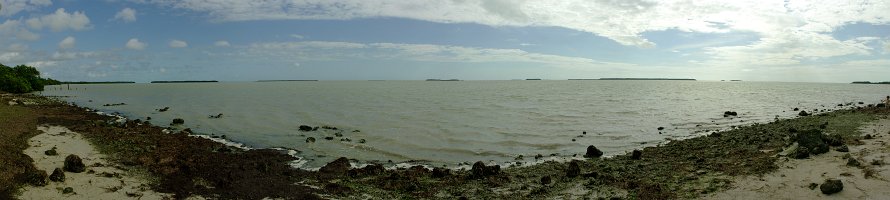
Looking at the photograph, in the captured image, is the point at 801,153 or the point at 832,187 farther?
the point at 801,153

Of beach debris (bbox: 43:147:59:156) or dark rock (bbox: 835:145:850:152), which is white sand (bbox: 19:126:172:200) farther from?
dark rock (bbox: 835:145:850:152)

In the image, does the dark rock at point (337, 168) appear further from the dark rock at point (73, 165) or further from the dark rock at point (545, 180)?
the dark rock at point (73, 165)

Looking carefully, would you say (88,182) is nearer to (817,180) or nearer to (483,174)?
(483,174)

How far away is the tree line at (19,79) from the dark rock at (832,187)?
92.6 m

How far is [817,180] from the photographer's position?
11859 mm

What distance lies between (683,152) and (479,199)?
10.5 m

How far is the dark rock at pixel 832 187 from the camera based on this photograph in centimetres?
1070

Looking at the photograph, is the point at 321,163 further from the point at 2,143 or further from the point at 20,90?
the point at 20,90

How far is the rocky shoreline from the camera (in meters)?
13.4

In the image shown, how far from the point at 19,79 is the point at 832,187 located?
97240mm

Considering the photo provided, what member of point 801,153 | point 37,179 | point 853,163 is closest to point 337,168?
point 37,179

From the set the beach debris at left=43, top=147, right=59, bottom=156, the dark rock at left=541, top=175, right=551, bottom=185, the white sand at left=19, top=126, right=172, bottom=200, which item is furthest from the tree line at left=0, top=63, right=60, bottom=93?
the dark rock at left=541, top=175, right=551, bottom=185

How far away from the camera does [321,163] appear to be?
1931 cm

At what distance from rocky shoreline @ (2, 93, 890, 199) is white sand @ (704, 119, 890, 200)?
394 mm
